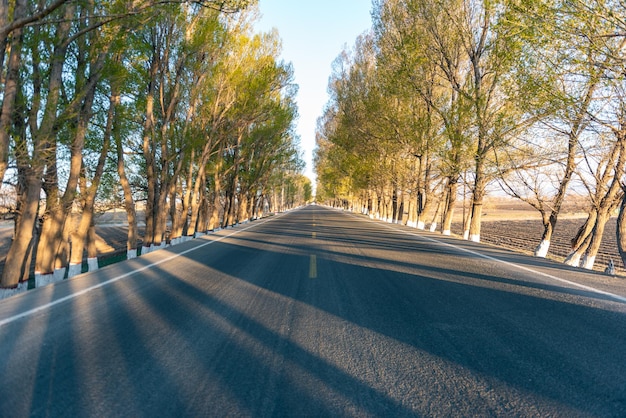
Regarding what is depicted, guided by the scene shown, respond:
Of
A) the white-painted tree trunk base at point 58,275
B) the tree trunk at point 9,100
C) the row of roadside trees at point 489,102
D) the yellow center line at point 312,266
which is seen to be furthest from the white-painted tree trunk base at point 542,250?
the white-painted tree trunk base at point 58,275

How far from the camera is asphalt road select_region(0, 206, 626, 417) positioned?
93.0 inches

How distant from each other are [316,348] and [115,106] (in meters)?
15.1

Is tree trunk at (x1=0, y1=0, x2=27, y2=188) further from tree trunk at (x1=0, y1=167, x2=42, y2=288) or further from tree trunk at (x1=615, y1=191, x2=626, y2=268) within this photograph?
tree trunk at (x1=615, y1=191, x2=626, y2=268)

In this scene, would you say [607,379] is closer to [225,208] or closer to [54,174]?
[54,174]

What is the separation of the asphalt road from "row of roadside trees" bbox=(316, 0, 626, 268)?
20.1ft

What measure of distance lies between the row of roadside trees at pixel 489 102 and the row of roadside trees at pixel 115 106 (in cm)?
761

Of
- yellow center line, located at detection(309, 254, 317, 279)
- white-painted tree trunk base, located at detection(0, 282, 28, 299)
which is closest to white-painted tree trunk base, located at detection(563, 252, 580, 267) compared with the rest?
yellow center line, located at detection(309, 254, 317, 279)

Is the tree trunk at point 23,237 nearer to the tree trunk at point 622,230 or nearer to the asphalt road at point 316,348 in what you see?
the asphalt road at point 316,348

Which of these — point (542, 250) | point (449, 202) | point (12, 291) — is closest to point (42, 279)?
point (12, 291)

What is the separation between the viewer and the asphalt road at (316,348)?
2.36 meters

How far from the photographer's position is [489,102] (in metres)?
16.3

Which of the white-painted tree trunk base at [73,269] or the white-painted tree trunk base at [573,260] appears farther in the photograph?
the white-painted tree trunk base at [573,260]

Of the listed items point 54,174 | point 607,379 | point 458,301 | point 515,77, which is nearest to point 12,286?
point 54,174

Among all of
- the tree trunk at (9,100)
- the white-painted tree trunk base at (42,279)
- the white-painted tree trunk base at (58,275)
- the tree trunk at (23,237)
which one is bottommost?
the white-painted tree trunk base at (58,275)
